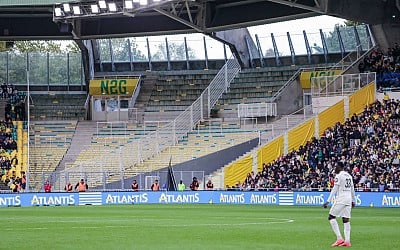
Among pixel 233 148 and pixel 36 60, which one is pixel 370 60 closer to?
pixel 233 148

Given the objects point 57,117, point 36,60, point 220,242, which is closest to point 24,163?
point 57,117

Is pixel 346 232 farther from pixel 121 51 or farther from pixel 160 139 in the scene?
pixel 121 51

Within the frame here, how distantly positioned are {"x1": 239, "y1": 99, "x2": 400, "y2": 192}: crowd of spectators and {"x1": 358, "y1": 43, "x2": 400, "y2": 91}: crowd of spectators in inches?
107

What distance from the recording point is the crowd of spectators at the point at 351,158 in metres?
48.6

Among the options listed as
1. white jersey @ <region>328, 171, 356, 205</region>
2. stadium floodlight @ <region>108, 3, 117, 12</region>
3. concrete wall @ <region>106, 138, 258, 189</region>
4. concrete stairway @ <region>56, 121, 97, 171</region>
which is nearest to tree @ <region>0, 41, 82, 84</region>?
concrete stairway @ <region>56, 121, 97, 171</region>

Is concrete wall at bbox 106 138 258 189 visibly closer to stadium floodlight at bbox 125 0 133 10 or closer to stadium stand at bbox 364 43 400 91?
stadium stand at bbox 364 43 400 91

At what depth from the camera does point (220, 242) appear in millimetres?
21641

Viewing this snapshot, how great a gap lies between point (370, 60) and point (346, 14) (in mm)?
8337

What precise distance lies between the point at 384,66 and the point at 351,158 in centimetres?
1171

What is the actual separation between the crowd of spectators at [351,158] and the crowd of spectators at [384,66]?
8.90 feet

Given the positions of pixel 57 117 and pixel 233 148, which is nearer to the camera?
pixel 233 148

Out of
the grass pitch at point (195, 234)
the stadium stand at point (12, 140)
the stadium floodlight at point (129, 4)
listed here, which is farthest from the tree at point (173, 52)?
the grass pitch at point (195, 234)

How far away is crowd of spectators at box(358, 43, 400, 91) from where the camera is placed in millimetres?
59562

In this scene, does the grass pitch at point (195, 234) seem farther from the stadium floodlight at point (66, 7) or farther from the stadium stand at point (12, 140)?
the stadium stand at point (12, 140)
